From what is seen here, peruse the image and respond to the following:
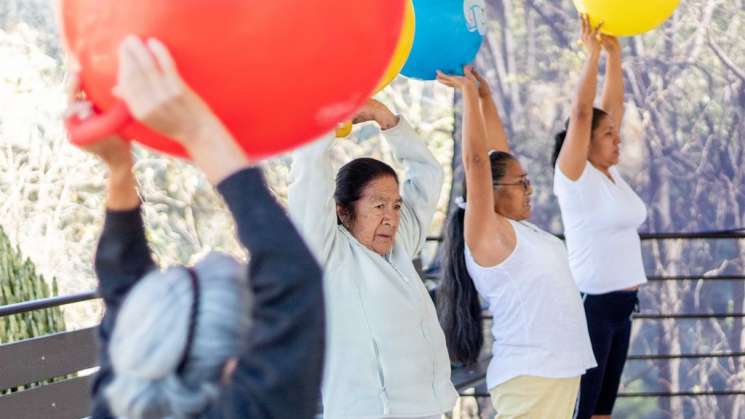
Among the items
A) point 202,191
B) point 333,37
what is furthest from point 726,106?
point 333,37

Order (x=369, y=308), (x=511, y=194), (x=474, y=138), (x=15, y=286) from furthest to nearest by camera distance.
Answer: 1. (x=15, y=286)
2. (x=511, y=194)
3. (x=474, y=138)
4. (x=369, y=308)

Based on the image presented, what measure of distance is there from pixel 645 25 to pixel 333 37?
6.74 feet

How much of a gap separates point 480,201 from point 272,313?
159 centimetres

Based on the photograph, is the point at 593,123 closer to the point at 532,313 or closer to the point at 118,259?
the point at 532,313

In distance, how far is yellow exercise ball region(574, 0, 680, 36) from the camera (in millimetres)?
2762

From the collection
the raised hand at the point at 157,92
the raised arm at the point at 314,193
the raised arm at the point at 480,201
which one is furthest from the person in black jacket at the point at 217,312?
the raised arm at the point at 480,201

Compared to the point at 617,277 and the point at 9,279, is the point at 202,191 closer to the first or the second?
the point at 9,279

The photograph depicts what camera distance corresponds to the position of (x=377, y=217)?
2100 mm

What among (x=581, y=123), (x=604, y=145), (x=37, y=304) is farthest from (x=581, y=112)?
(x=37, y=304)

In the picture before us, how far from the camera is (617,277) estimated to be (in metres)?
3.19

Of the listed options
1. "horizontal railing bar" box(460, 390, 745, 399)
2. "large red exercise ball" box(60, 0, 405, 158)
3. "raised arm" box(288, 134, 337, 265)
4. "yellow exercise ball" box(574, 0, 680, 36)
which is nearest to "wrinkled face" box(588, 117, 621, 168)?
"yellow exercise ball" box(574, 0, 680, 36)

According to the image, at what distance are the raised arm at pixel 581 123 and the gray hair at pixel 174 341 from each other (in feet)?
7.36

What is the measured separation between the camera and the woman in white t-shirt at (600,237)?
3.09 metres

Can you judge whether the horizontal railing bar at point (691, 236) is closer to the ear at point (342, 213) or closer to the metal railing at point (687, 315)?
the metal railing at point (687, 315)
